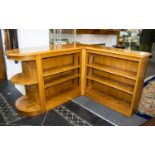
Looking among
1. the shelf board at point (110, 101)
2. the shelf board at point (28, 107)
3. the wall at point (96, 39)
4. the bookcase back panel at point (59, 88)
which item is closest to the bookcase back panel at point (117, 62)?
the shelf board at point (110, 101)

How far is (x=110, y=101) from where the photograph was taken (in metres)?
3.12

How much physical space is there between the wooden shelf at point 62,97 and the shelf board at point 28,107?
0.71 ft

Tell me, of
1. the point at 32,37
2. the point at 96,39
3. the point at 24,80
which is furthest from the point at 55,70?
the point at 96,39

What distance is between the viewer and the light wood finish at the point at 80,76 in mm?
2580

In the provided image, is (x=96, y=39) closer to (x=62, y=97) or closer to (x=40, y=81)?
(x=62, y=97)

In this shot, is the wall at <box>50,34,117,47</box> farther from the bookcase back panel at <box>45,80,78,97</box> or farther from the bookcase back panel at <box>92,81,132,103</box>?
the bookcase back panel at <box>92,81,132,103</box>

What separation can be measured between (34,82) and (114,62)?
159 centimetres

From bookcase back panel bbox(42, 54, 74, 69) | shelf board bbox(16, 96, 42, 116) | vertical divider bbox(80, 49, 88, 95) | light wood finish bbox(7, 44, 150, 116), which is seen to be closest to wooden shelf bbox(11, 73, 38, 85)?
light wood finish bbox(7, 44, 150, 116)

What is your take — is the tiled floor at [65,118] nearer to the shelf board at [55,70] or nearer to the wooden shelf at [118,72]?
the shelf board at [55,70]

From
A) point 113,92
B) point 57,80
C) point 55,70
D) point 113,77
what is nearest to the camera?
point 55,70

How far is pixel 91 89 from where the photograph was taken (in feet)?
11.7

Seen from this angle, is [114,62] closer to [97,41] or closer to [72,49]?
[72,49]

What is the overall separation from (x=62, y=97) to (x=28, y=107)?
743mm

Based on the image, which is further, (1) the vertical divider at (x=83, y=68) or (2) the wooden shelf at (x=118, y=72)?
(1) the vertical divider at (x=83, y=68)
